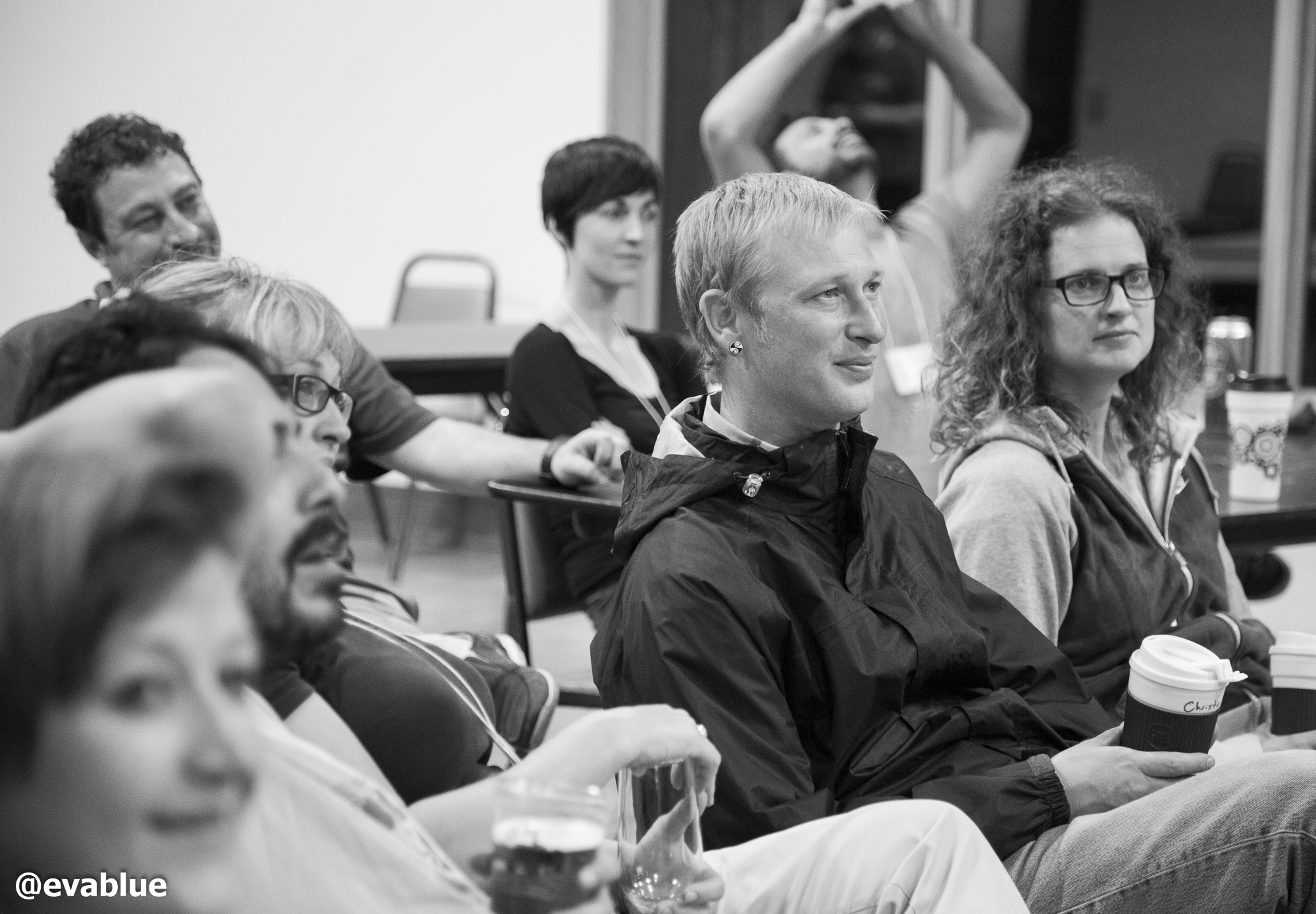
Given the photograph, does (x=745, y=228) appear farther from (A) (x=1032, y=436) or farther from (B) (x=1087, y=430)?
(B) (x=1087, y=430)

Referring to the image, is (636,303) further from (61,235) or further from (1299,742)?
(1299,742)

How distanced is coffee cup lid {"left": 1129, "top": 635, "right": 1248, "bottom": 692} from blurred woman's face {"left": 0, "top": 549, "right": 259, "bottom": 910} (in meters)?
1.07

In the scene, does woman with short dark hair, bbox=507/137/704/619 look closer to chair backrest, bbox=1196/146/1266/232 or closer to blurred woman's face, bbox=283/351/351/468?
blurred woman's face, bbox=283/351/351/468

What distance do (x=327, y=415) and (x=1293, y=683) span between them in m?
1.18

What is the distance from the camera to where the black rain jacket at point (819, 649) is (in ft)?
4.65

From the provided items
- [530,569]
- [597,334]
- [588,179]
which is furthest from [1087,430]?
[588,179]

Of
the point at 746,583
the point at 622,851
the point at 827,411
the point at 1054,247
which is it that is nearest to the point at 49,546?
the point at 622,851

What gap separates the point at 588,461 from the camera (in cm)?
238

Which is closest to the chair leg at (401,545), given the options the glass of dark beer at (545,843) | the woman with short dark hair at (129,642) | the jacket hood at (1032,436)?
the jacket hood at (1032,436)

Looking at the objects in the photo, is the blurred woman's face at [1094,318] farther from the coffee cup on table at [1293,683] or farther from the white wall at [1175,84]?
the white wall at [1175,84]

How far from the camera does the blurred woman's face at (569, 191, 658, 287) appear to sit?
3.09 meters

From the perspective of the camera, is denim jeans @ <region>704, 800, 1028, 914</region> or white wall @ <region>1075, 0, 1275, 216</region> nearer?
denim jeans @ <region>704, 800, 1028, 914</region>

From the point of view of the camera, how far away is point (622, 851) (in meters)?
1.17

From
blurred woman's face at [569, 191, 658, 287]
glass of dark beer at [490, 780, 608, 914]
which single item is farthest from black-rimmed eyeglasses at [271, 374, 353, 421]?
blurred woman's face at [569, 191, 658, 287]
